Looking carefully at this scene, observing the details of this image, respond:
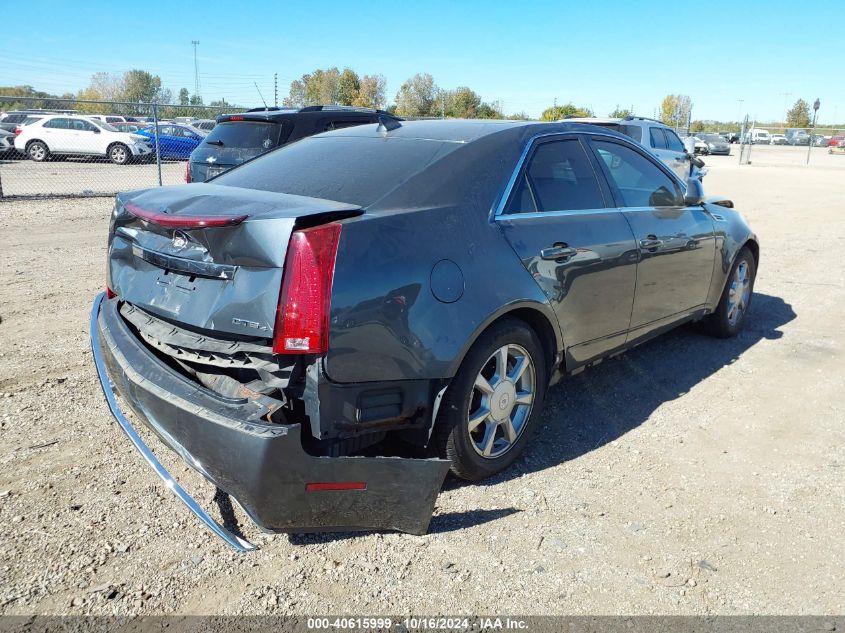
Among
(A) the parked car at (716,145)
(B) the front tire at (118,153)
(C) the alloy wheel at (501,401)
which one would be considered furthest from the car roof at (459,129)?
(A) the parked car at (716,145)

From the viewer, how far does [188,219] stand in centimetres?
269

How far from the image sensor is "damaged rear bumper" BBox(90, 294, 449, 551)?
2410 mm

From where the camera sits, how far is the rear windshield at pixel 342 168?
10.0ft

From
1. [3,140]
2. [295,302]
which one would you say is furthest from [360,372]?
[3,140]

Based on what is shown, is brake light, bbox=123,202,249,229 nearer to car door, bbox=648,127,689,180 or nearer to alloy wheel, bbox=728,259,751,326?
alloy wheel, bbox=728,259,751,326

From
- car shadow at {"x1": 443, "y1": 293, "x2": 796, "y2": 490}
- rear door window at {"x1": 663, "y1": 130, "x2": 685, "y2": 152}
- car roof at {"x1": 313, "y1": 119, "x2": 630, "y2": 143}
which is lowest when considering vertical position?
car shadow at {"x1": 443, "y1": 293, "x2": 796, "y2": 490}

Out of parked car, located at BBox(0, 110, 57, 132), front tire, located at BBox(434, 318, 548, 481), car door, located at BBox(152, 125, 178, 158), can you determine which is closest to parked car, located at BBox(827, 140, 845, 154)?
car door, located at BBox(152, 125, 178, 158)

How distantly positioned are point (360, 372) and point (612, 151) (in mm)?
2574

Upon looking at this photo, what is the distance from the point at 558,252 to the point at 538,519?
1.33 m

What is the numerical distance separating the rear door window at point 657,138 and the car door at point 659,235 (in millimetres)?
9862

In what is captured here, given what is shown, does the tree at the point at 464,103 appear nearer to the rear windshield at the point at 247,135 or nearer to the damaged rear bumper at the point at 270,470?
the rear windshield at the point at 247,135

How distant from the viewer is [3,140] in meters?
22.3

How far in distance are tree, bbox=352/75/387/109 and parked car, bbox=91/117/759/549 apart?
2037 inches

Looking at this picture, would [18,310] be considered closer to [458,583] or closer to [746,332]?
[458,583]
